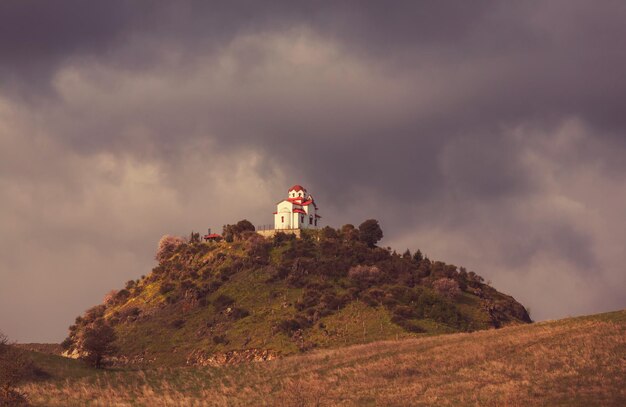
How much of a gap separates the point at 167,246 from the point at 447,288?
253 ft

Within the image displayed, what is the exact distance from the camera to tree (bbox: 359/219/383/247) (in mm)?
147250

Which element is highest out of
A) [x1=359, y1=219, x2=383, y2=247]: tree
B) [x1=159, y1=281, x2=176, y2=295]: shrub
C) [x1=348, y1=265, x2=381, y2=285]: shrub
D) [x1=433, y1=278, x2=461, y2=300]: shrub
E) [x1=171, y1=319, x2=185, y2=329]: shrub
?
[x1=359, y1=219, x2=383, y2=247]: tree

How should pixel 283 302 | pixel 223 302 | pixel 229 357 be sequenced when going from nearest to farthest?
pixel 229 357 < pixel 283 302 < pixel 223 302

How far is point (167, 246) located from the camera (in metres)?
164

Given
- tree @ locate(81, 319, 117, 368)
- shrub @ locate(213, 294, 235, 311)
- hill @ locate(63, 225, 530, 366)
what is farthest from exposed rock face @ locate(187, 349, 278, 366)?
tree @ locate(81, 319, 117, 368)

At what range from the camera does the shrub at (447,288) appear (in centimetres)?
11531

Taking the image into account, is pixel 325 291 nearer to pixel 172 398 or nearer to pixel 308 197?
pixel 308 197

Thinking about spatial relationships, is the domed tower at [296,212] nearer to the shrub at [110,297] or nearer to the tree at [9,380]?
the shrub at [110,297]

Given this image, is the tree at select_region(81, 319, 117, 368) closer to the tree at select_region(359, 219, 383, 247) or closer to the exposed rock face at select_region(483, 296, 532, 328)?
the exposed rock face at select_region(483, 296, 532, 328)

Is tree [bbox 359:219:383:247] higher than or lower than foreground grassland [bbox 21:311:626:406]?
higher

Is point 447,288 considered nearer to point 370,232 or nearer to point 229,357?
point 370,232

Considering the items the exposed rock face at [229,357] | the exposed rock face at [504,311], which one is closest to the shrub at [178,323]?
the exposed rock face at [229,357]

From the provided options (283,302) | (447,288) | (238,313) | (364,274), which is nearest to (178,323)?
(238,313)

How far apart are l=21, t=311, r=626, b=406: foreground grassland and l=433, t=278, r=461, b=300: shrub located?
164 feet
